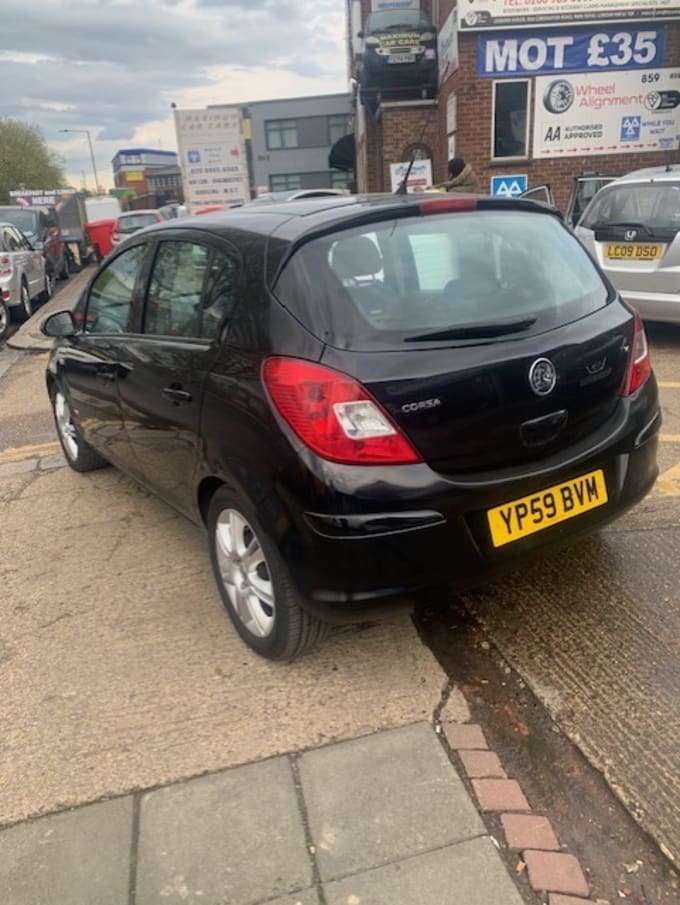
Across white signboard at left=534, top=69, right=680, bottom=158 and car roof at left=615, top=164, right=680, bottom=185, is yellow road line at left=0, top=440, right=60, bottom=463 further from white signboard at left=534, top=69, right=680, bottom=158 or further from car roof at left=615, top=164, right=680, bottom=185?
white signboard at left=534, top=69, right=680, bottom=158

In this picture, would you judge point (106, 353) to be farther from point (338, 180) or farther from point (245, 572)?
point (338, 180)

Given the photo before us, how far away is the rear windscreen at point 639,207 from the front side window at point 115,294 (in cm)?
489

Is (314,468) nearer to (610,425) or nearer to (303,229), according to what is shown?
(303,229)

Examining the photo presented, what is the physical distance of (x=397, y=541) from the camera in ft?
7.29

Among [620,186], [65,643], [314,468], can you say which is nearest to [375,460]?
[314,468]

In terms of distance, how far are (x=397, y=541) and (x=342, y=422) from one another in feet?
1.33

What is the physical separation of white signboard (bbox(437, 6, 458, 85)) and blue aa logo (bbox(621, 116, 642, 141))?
11.4 ft

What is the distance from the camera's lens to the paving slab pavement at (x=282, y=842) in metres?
1.84

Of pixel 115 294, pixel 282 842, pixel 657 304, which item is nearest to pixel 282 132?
pixel 657 304

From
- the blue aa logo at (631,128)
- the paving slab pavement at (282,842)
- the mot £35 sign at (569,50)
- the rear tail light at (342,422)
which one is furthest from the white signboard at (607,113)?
the paving slab pavement at (282,842)

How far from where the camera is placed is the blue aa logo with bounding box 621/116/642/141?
46.2 feet

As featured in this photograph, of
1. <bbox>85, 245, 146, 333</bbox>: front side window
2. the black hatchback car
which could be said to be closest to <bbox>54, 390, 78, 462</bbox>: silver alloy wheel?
<bbox>85, 245, 146, 333</bbox>: front side window

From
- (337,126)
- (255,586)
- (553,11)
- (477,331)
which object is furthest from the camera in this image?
(337,126)

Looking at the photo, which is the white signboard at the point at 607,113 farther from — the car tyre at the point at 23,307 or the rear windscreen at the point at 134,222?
the rear windscreen at the point at 134,222
